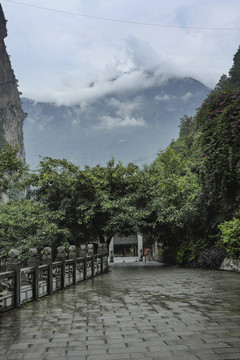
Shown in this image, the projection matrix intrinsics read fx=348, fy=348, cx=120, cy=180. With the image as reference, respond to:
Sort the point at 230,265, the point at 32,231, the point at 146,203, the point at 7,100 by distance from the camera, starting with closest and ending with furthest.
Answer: the point at 230,265 < the point at 32,231 < the point at 146,203 < the point at 7,100

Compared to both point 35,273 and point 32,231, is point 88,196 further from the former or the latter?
point 35,273

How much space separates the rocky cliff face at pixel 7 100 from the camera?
206 feet

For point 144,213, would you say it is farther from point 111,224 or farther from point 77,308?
point 77,308

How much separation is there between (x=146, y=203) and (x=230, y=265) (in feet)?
21.5

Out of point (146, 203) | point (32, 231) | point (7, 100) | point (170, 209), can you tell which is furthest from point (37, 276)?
point (7, 100)

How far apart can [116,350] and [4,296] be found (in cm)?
354

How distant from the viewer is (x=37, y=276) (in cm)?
888

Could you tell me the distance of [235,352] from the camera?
404cm

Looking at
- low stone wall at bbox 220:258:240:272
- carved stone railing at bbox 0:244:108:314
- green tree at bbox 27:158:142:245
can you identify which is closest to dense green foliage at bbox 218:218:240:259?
low stone wall at bbox 220:258:240:272

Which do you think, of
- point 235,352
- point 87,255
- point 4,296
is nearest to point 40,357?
point 235,352

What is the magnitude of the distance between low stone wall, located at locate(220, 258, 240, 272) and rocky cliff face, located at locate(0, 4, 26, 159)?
50.3 metres

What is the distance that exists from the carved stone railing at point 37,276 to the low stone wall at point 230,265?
20.5 ft

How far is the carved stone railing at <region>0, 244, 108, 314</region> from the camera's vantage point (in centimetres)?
729

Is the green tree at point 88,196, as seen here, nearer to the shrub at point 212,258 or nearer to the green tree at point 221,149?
the shrub at point 212,258
